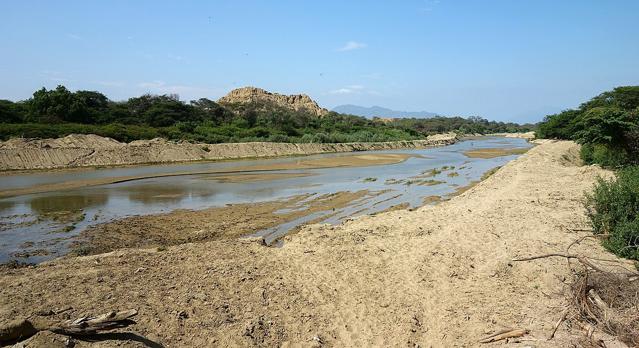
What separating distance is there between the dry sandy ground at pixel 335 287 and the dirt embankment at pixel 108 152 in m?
31.0

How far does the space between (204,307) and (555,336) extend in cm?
469

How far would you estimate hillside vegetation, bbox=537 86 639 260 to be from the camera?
26.2 feet

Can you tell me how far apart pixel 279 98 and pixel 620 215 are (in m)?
130

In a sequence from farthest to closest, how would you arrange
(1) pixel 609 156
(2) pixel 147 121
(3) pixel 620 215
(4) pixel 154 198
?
(2) pixel 147 121, (1) pixel 609 156, (4) pixel 154 198, (3) pixel 620 215

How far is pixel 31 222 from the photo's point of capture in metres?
14.0

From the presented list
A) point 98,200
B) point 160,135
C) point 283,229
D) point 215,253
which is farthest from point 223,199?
point 160,135

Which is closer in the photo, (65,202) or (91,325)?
(91,325)

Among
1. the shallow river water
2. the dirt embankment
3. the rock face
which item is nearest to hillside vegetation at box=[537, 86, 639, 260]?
the shallow river water

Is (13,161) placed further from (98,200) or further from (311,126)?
(311,126)

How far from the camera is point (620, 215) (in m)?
8.49

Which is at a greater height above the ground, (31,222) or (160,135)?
(160,135)

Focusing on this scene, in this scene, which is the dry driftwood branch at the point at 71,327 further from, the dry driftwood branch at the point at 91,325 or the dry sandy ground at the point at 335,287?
the dry sandy ground at the point at 335,287

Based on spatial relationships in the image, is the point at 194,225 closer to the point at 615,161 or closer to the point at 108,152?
the point at 615,161

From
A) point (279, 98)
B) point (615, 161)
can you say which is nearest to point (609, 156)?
point (615, 161)
